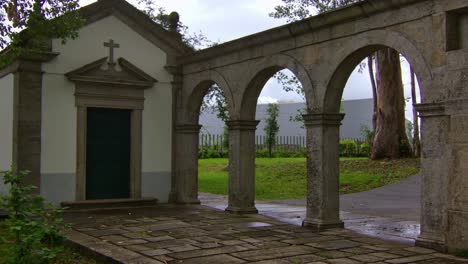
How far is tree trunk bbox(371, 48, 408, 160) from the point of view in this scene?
20.7m

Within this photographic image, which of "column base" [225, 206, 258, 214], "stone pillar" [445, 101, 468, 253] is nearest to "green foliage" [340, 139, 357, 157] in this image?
"column base" [225, 206, 258, 214]

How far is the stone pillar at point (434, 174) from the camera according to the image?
7.19 meters

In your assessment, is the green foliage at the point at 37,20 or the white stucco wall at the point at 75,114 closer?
the green foliage at the point at 37,20

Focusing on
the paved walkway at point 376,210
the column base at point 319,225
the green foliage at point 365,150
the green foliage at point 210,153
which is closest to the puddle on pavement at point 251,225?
the paved walkway at point 376,210

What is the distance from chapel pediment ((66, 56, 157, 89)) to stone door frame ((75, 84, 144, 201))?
→ 0.50 feet

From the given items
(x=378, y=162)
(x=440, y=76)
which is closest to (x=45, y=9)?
(x=440, y=76)

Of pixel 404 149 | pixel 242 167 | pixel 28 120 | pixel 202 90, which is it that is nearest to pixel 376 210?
pixel 242 167

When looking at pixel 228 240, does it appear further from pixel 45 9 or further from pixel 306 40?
pixel 45 9

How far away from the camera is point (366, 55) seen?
8.88m

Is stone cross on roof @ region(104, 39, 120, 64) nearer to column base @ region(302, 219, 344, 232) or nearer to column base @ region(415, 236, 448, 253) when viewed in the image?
column base @ region(302, 219, 344, 232)

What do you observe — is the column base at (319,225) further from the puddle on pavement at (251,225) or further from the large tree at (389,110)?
the large tree at (389,110)

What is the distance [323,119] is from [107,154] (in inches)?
223

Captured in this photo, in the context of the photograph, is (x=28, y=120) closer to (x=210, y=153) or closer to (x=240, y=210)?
(x=240, y=210)

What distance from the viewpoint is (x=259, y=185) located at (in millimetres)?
18188
